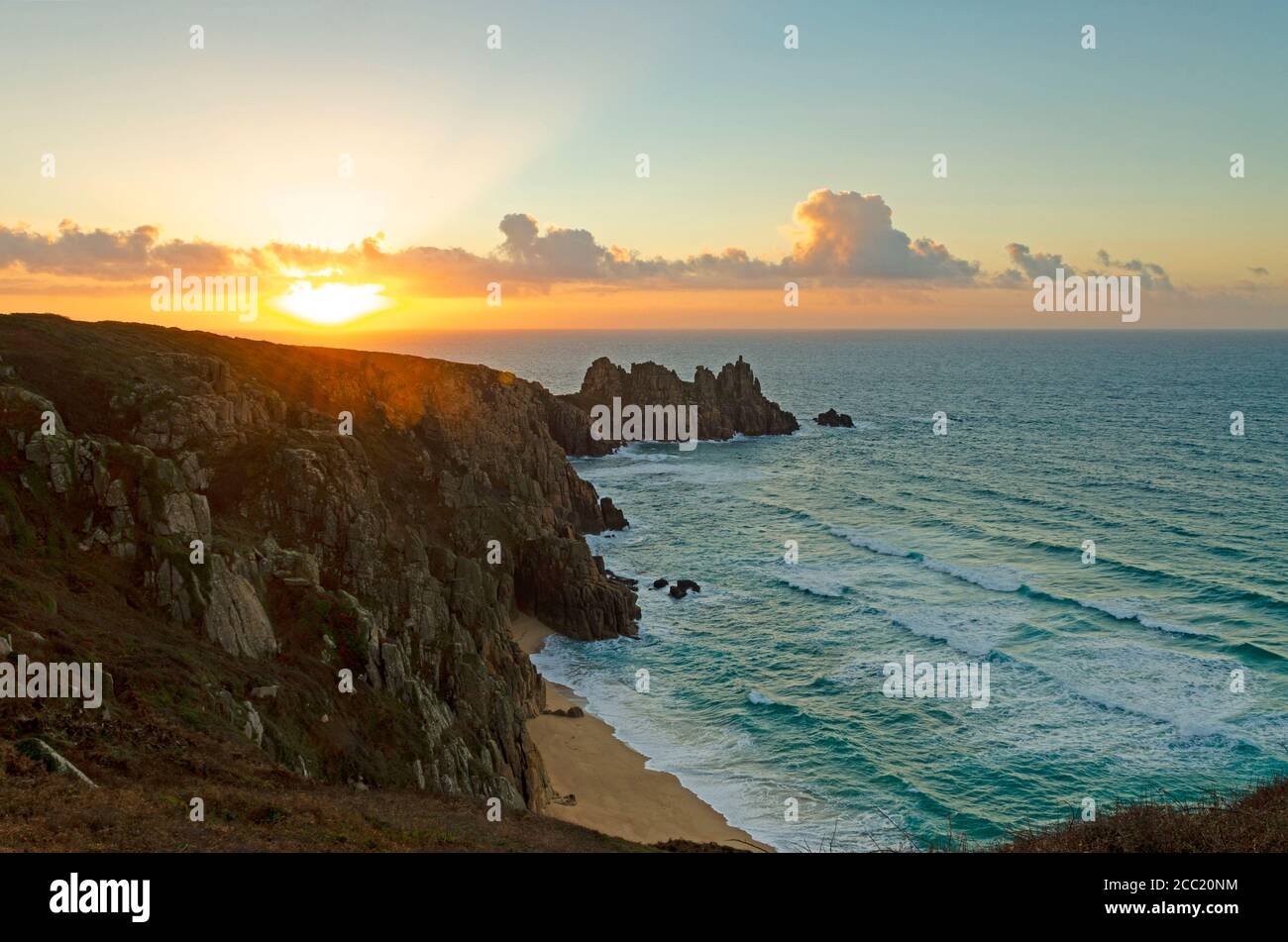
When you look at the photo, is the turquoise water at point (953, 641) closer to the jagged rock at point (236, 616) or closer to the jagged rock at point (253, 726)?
the jagged rock at point (253, 726)

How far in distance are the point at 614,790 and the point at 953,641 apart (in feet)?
88.6

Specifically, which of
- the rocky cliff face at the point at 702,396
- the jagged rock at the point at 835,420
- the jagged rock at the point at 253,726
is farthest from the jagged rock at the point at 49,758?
the jagged rock at the point at 835,420

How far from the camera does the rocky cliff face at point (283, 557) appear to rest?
3122 cm

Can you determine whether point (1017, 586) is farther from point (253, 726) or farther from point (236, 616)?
point (253, 726)

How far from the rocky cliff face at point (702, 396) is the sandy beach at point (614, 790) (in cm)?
9342

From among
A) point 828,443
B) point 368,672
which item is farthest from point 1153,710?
point 828,443

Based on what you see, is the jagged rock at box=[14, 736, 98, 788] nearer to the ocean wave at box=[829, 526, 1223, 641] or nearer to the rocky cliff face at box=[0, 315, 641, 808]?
the rocky cliff face at box=[0, 315, 641, 808]

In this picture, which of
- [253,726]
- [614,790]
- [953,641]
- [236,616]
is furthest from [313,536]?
[953,641]

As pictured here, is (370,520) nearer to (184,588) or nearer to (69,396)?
(184,588)

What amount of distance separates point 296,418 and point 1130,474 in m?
94.2

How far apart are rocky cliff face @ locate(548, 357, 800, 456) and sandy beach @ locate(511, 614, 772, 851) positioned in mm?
93416

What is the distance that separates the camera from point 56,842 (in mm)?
16641

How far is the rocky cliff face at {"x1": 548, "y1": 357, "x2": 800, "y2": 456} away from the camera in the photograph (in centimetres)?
14650

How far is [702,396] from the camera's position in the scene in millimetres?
151625
